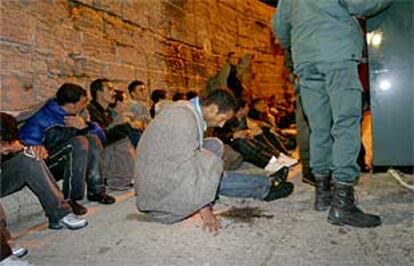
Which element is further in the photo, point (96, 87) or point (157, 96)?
point (157, 96)

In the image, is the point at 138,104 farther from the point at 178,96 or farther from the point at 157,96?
the point at 178,96

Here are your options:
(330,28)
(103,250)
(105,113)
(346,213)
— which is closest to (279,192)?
(346,213)

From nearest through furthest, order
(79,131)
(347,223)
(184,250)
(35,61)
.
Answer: (184,250), (347,223), (79,131), (35,61)

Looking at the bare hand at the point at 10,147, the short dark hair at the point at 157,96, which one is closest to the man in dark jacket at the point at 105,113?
the short dark hair at the point at 157,96

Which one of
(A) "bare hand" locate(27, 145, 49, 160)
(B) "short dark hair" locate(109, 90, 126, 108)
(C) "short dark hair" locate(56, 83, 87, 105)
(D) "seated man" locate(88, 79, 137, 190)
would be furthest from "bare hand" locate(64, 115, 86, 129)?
(B) "short dark hair" locate(109, 90, 126, 108)

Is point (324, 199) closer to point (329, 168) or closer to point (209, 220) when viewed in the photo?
point (329, 168)

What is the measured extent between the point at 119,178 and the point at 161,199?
1157 millimetres

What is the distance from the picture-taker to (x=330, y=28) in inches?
72.1

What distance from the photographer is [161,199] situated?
192 centimetres

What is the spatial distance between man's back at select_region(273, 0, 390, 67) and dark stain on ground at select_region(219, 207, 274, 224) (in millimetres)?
809

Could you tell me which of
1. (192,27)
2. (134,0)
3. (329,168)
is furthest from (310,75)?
(192,27)

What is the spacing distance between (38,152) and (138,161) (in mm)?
540

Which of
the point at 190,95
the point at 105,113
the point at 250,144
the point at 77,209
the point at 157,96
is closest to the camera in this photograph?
the point at 77,209

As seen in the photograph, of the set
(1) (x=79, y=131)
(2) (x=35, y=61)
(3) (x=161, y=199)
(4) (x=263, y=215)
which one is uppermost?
(2) (x=35, y=61)
